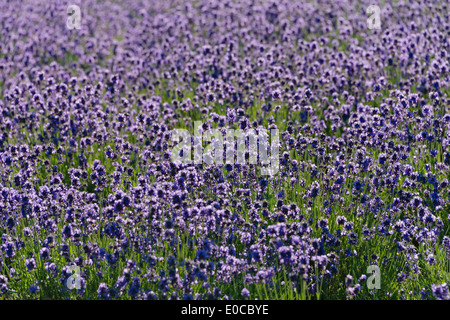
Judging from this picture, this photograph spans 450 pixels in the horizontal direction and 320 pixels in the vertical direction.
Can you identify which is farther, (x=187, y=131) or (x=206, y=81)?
(x=206, y=81)

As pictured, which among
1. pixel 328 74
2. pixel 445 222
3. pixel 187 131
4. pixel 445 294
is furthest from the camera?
pixel 328 74

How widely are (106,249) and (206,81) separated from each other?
4.18 meters

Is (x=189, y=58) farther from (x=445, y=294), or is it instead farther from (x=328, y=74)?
(x=445, y=294)

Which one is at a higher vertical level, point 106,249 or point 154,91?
point 154,91

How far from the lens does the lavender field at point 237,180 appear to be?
465cm

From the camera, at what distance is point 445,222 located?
18.1ft

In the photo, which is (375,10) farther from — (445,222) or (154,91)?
(445,222)

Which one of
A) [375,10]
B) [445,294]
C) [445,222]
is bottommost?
[445,294]

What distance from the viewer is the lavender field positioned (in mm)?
4648

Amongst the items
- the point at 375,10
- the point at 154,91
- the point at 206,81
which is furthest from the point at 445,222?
the point at 375,10

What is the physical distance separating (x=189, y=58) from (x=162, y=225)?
5.10 metres

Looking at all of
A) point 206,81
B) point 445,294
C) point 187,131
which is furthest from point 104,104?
point 445,294

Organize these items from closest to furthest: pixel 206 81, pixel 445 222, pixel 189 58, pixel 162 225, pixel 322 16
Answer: pixel 162 225 < pixel 445 222 < pixel 206 81 < pixel 189 58 < pixel 322 16

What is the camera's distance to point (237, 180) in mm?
5699
